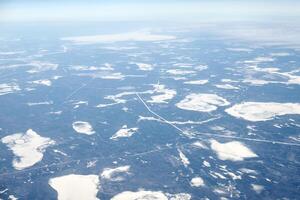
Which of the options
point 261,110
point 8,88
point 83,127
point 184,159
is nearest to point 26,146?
point 83,127

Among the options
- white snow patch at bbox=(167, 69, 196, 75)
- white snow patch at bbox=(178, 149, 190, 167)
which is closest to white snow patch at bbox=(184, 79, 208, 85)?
white snow patch at bbox=(167, 69, 196, 75)

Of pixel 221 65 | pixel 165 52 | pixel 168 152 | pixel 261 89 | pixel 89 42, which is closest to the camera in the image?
pixel 168 152

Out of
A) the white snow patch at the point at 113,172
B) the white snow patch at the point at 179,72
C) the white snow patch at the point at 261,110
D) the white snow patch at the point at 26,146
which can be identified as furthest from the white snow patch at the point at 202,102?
the white snow patch at the point at 26,146

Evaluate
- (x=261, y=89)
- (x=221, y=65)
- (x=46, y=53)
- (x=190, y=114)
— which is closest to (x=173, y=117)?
(x=190, y=114)

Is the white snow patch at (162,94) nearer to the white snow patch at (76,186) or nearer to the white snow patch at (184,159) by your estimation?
the white snow patch at (184,159)

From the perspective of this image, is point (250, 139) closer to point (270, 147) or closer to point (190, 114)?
point (270, 147)
